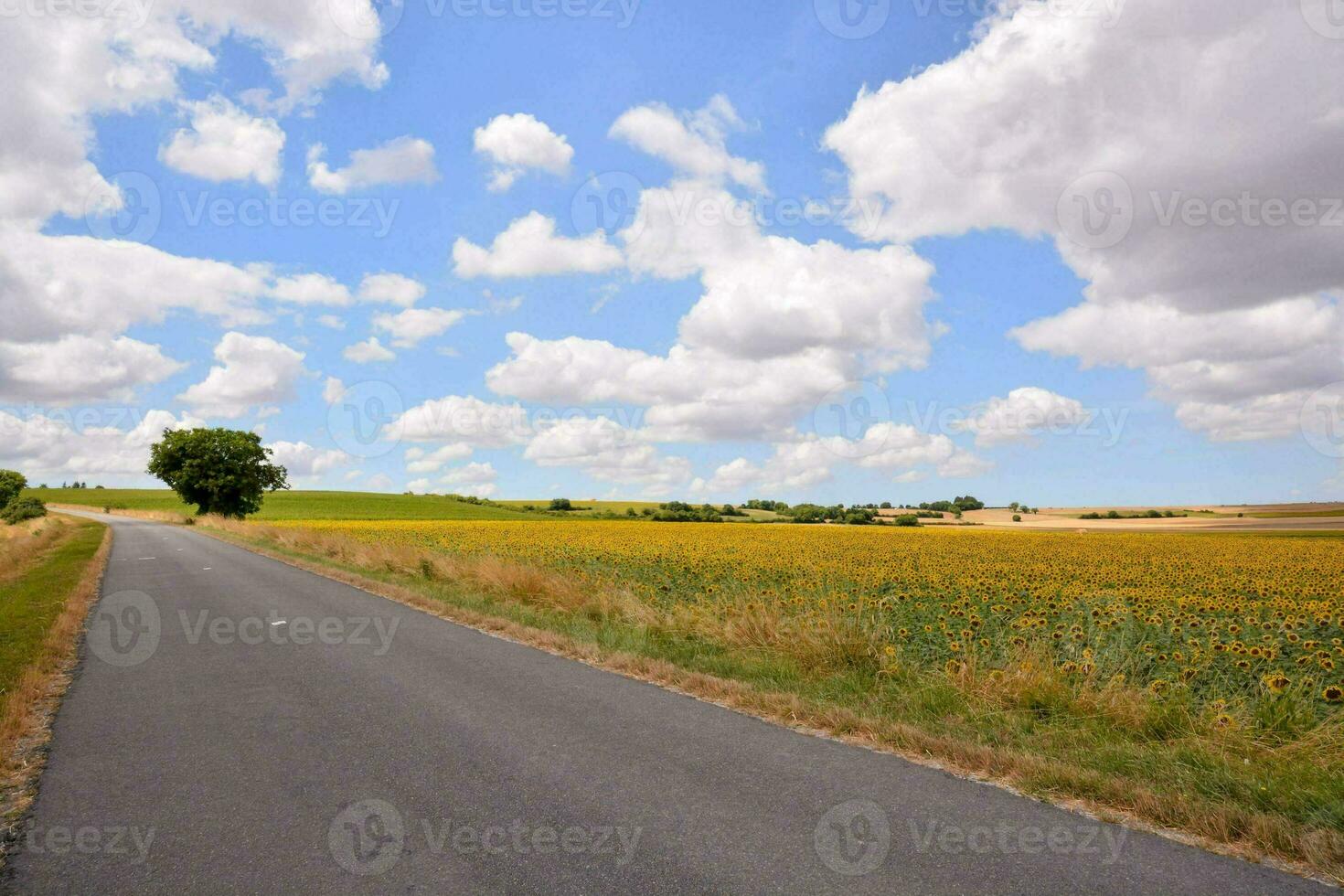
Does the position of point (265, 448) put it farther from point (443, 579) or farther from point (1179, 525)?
point (1179, 525)

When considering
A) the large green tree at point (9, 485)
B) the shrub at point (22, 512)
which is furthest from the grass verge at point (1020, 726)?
the large green tree at point (9, 485)

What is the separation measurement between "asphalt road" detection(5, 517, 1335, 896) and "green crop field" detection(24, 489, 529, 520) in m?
69.6

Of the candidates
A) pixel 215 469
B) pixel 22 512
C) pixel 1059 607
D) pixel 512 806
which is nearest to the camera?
pixel 512 806

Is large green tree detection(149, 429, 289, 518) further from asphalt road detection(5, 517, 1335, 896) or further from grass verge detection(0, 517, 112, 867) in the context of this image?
asphalt road detection(5, 517, 1335, 896)

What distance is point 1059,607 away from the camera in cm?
1088

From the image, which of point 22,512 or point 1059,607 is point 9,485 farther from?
point 1059,607

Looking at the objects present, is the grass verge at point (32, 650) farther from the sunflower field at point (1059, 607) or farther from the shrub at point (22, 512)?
the shrub at point (22, 512)

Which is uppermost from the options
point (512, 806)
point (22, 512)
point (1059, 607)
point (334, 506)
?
point (334, 506)

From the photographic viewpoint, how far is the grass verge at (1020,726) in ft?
15.3

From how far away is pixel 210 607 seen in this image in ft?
49.6

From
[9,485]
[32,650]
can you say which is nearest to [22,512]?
[9,485]

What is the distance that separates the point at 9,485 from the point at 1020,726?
442 feet

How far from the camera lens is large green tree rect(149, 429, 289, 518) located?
223 feet

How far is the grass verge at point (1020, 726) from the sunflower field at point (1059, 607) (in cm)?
34
